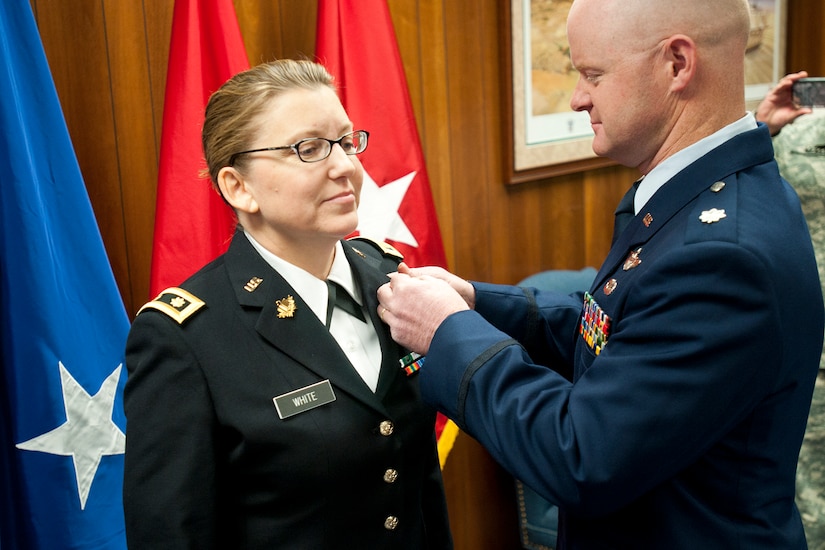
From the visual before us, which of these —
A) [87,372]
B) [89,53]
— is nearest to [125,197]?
[89,53]

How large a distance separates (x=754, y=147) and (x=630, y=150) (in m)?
0.20

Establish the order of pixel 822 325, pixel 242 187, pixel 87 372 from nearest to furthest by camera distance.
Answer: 1. pixel 822 325
2. pixel 242 187
3. pixel 87 372

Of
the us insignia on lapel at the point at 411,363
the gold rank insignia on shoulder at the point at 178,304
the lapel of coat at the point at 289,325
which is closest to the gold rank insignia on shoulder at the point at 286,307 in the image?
the lapel of coat at the point at 289,325

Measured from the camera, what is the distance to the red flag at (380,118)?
7.43ft

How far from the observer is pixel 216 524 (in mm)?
1342

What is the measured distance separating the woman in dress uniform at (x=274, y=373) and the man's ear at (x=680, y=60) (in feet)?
1.85

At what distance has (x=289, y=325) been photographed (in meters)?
1.42

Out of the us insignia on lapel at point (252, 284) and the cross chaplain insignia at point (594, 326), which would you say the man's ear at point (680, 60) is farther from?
the us insignia on lapel at point (252, 284)

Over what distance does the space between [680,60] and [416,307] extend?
611 millimetres

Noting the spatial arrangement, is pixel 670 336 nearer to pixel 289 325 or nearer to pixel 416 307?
pixel 416 307

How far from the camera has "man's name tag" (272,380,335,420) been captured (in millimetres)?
1352

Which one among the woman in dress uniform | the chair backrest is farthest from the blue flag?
the chair backrest

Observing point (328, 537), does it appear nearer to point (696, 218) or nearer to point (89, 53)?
point (696, 218)

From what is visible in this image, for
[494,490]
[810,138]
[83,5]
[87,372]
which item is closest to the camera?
[87,372]
